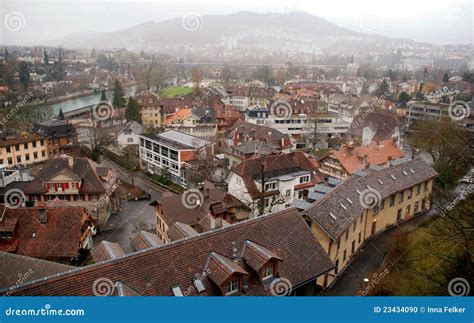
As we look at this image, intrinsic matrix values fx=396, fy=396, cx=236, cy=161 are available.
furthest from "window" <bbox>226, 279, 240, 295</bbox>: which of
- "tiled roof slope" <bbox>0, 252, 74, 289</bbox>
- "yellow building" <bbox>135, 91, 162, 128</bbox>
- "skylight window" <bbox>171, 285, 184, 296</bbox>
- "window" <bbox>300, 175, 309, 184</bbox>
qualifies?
"yellow building" <bbox>135, 91, 162, 128</bbox>

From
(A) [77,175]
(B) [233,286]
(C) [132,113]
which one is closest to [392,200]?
(B) [233,286]

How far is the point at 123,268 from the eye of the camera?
3.77 meters

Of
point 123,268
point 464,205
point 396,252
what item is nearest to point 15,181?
point 123,268

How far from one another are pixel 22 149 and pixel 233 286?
14.3 meters

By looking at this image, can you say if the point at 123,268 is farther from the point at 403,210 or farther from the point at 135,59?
the point at 135,59

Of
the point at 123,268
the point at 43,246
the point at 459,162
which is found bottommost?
the point at 43,246

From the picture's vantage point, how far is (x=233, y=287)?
4.12m

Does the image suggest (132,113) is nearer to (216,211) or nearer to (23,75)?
(23,75)

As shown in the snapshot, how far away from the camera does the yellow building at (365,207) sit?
6.96m

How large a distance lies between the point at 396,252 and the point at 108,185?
313 inches

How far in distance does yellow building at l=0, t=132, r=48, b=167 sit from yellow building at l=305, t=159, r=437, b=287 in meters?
12.8

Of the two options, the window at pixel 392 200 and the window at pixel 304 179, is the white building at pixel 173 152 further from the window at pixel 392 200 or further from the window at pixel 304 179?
the window at pixel 392 200

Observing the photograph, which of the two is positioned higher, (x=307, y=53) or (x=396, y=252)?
(x=307, y=53)

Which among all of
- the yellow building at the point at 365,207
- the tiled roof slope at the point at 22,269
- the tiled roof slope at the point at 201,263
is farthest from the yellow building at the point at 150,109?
the tiled roof slope at the point at 201,263
